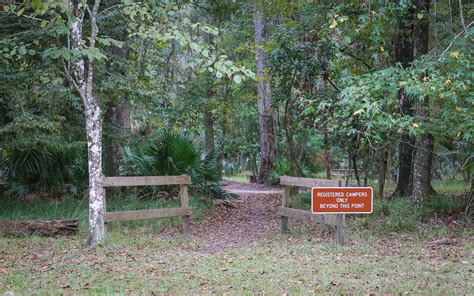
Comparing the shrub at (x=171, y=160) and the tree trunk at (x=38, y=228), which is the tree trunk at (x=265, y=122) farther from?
the tree trunk at (x=38, y=228)

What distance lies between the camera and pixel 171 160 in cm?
1370

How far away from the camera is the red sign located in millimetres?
9266

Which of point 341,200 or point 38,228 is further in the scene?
point 38,228

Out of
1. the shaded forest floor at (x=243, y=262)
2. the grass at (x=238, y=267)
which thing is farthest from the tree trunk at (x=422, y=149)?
the grass at (x=238, y=267)

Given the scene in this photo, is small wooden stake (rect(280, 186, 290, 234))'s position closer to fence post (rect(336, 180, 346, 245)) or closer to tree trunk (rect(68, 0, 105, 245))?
fence post (rect(336, 180, 346, 245))

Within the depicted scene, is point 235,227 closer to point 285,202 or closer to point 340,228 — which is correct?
point 285,202

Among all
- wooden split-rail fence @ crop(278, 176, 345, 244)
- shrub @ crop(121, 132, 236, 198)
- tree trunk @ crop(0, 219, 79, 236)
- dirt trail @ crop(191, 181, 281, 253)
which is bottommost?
dirt trail @ crop(191, 181, 281, 253)

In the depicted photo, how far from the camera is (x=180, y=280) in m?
6.95

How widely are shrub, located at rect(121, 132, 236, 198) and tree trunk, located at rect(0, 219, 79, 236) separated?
365 centimetres

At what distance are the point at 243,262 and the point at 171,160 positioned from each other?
5975mm

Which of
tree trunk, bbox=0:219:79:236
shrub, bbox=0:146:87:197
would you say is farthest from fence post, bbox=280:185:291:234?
shrub, bbox=0:146:87:197

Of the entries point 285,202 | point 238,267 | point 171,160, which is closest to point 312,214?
point 285,202

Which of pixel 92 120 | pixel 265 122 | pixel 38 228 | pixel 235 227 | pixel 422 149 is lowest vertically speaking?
pixel 235 227

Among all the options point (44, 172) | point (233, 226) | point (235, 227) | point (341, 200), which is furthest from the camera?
point (44, 172)
